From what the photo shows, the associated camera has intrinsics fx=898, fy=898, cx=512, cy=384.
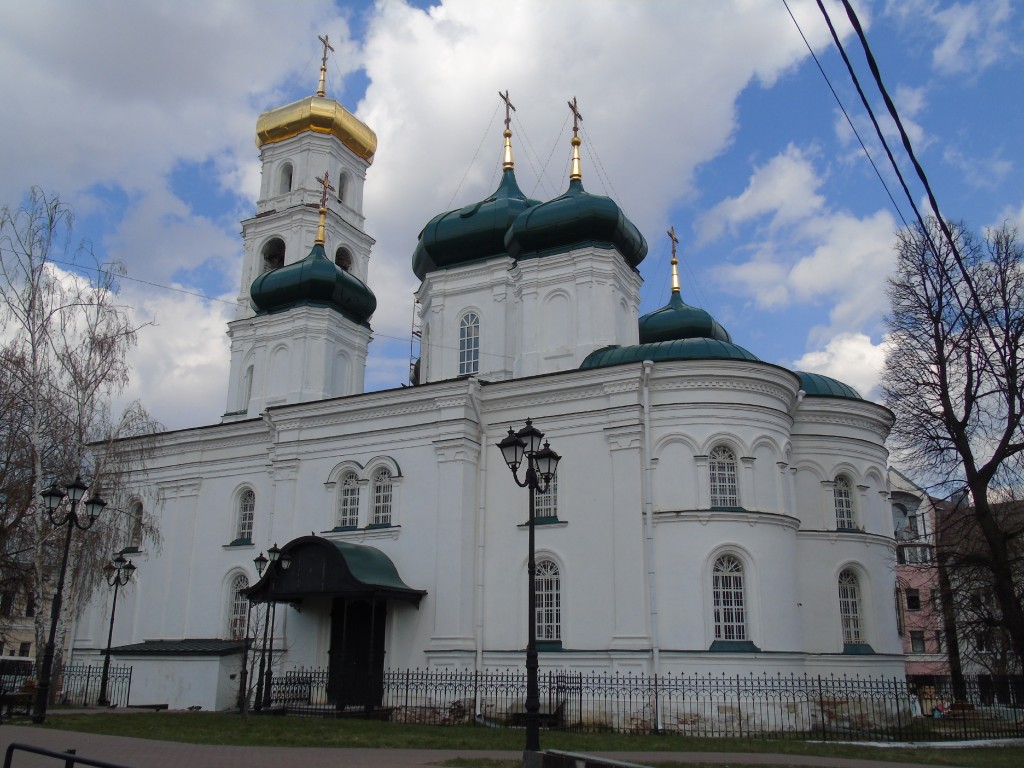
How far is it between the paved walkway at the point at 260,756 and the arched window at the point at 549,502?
26.3 feet

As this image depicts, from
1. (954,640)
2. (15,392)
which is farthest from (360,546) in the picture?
(954,640)

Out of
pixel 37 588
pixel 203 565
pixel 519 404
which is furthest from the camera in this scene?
pixel 203 565

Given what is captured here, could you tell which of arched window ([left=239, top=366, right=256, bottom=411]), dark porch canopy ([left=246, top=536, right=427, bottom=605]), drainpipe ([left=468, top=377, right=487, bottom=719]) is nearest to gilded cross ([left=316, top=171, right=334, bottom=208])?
arched window ([left=239, top=366, right=256, bottom=411])

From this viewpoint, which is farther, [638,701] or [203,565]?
[203,565]

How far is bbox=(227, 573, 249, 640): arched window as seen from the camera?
24.0 m

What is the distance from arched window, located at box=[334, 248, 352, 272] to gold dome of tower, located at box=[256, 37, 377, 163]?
4.08m

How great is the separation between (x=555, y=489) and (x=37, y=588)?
1135 centimetres

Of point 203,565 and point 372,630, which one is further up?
point 203,565

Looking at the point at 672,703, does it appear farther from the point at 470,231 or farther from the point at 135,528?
the point at 135,528

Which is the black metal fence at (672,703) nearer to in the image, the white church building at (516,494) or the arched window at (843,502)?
the white church building at (516,494)

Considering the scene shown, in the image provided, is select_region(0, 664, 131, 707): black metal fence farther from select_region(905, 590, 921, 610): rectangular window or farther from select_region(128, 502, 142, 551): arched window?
select_region(905, 590, 921, 610): rectangular window

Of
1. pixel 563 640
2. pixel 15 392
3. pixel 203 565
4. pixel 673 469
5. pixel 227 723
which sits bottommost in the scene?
pixel 227 723

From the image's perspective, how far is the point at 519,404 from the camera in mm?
21641

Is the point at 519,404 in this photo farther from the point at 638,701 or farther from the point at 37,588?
the point at 37,588
